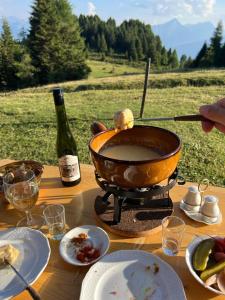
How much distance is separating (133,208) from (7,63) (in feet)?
112

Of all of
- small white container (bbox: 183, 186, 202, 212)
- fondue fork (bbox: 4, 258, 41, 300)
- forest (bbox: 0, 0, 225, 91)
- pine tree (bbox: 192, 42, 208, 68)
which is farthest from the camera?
pine tree (bbox: 192, 42, 208, 68)

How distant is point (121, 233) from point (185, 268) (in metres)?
0.31

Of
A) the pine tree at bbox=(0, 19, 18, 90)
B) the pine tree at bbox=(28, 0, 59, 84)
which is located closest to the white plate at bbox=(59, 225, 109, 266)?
the pine tree at bbox=(0, 19, 18, 90)

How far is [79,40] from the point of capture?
1468 inches

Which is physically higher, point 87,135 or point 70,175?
point 70,175

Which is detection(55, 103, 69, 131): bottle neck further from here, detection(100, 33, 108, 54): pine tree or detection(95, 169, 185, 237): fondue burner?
detection(100, 33, 108, 54): pine tree

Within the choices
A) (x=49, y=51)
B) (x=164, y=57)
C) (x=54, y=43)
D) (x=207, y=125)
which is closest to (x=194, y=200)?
(x=207, y=125)

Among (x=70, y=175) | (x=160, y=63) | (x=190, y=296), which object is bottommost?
(x=160, y=63)

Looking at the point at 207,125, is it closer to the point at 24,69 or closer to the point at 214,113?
the point at 214,113

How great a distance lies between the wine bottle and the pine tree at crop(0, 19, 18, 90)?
32.7 metres

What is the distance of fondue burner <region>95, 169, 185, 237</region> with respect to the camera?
4.20 ft

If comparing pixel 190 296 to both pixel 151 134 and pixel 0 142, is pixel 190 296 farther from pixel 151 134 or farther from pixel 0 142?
pixel 0 142

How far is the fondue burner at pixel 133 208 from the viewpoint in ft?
4.20

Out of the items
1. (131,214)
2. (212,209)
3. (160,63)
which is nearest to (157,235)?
(131,214)
